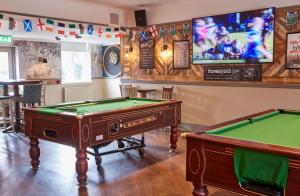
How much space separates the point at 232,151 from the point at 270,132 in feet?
1.87

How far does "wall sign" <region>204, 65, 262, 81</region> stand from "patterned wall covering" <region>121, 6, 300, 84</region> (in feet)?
0.43

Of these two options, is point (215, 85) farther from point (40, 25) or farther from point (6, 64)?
point (6, 64)

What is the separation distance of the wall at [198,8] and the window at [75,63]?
3831 millimetres

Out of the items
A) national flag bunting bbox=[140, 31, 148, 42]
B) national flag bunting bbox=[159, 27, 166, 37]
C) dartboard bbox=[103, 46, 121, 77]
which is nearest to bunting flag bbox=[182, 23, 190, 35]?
national flag bunting bbox=[159, 27, 166, 37]

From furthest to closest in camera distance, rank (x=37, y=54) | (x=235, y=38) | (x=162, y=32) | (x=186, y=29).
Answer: (x=37, y=54)
(x=162, y=32)
(x=186, y=29)
(x=235, y=38)

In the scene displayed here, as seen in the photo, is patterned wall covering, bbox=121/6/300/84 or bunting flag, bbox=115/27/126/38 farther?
bunting flag, bbox=115/27/126/38

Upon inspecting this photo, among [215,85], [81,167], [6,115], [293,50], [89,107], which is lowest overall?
[81,167]

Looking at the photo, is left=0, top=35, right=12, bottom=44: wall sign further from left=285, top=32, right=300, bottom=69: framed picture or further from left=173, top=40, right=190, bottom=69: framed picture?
left=285, top=32, right=300, bottom=69: framed picture

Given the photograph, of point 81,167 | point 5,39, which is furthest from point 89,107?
point 5,39

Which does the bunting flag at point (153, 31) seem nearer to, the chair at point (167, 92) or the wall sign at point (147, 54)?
the wall sign at point (147, 54)

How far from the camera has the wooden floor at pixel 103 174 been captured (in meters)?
3.50

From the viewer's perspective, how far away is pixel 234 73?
19.9ft

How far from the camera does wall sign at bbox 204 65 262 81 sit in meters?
5.77

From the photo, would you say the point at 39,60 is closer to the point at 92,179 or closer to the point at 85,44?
the point at 85,44
